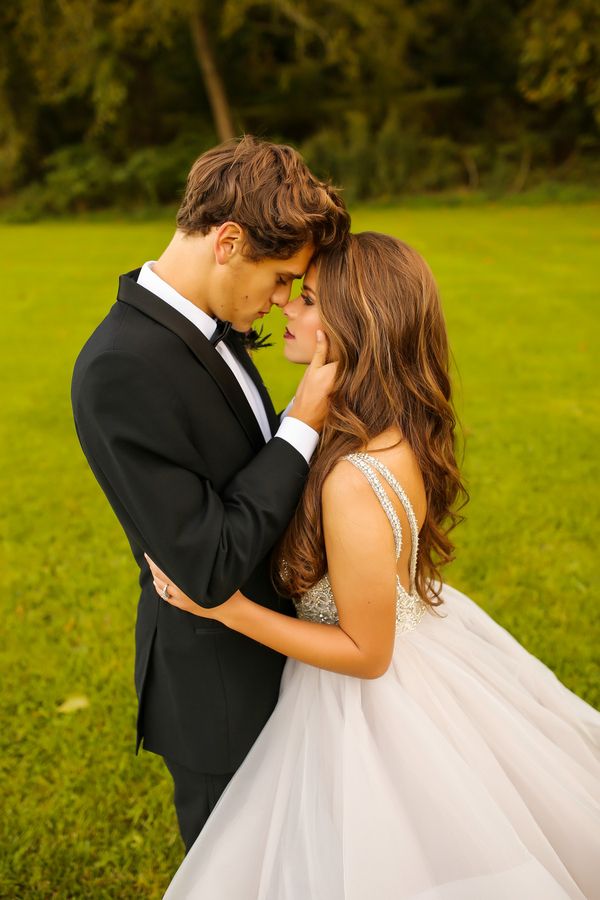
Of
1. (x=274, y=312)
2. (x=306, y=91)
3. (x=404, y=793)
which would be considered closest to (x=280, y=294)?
(x=404, y=793)

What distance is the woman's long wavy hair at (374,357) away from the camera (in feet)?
7.46

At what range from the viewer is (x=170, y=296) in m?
2.17

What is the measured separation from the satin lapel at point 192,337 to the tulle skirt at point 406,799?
89cm

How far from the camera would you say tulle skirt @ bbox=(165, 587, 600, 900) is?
2064 mm

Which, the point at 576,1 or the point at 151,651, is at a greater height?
the point at 576,1

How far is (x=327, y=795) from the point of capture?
2211mm

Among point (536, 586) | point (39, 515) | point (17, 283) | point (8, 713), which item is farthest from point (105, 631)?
point (17, 283)

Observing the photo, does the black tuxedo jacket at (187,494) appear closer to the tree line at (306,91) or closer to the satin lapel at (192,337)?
the satin lapel at (192,337)

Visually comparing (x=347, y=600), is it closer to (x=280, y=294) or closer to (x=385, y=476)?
(x=385, y=476)

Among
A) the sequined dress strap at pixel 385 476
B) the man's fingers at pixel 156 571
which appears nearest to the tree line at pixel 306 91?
the sequined dress strap at pixel 385 476

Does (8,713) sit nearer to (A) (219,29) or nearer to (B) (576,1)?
(B) (576,1)

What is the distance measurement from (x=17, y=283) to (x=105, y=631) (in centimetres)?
1007

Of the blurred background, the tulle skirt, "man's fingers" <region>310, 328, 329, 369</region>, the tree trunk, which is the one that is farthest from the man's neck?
the tree trunk

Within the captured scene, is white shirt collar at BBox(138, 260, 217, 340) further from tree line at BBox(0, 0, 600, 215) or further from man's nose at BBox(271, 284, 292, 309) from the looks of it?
tree line at BBox(0, 0, 600, 215)
